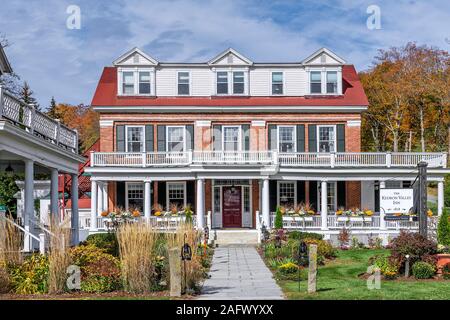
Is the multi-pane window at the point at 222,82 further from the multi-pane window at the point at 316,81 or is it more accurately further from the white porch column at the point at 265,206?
the white porch column at the point at 265,206

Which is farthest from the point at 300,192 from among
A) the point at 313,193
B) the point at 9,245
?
the point at 9,245

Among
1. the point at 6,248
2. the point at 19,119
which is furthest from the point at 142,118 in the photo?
the point at 6,248

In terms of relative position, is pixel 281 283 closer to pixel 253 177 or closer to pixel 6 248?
pixel 6 248

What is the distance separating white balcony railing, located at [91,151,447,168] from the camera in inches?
1276

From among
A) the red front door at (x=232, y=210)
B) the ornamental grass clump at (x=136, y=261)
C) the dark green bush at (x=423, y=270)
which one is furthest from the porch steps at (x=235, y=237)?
the ornamental grass clump at (x=136, y=261)

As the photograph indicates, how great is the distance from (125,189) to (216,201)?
482cm

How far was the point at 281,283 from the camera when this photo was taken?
1614 cm

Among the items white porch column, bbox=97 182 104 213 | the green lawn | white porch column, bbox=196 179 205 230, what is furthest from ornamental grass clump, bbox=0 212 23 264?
white porch column, bbox=97 182 104 213

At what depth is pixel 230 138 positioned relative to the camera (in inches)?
1406

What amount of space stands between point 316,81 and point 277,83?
211cm

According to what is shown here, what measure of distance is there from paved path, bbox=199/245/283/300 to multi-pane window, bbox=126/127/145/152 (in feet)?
36.6

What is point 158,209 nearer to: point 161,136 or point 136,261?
point 161,136

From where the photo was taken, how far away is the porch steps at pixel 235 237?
30.1 m

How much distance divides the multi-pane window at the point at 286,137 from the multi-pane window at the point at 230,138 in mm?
2268
